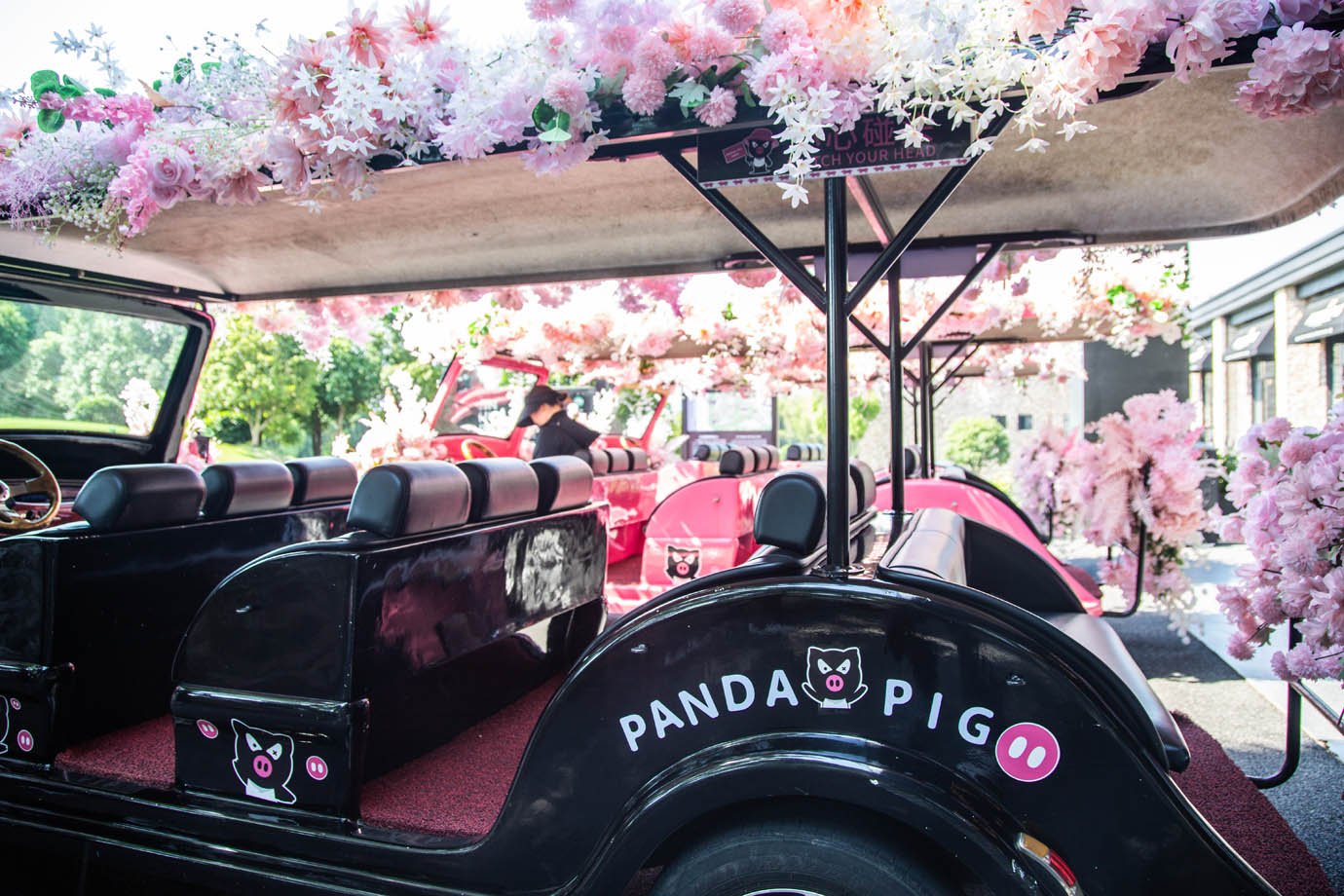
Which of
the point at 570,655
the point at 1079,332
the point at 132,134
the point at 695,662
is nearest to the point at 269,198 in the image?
the point at 132,134

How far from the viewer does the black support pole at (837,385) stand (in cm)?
176

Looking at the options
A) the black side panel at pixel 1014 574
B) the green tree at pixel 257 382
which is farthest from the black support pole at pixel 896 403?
the green tree at pixel 257 382

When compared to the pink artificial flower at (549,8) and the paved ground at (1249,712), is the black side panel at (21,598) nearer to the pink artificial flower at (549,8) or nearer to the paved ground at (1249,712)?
the pink artificial flower at (549,8)

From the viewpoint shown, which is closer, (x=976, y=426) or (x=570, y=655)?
(x=570, y=655)

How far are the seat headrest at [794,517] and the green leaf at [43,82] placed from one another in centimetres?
233

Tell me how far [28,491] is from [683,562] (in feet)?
11.7

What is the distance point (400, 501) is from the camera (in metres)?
2.26

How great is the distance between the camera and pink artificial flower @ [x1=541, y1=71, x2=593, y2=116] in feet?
5.71

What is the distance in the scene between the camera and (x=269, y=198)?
2.44 meters

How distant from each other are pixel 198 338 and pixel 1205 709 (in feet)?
18.1

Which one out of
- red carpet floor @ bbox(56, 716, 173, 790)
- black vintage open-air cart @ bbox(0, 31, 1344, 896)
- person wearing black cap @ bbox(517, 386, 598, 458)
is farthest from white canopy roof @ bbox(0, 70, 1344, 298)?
person wearing black cap @ bbox(517, 386, 598, 458)

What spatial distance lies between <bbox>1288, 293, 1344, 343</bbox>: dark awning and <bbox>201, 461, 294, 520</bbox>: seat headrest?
552 inches

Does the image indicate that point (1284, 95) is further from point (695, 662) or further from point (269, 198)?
point (269, 198)

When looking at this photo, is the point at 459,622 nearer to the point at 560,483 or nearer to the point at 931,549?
the point at 560,483
